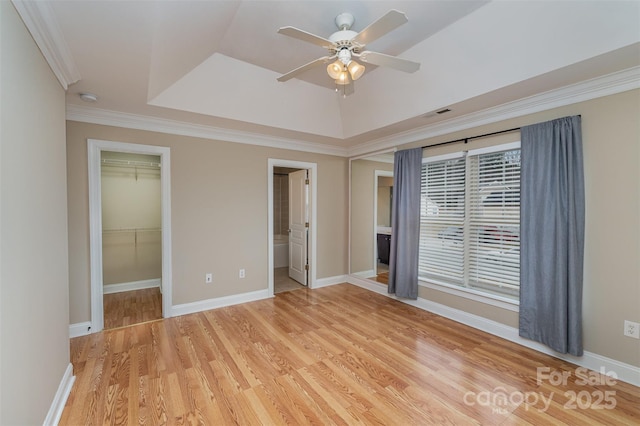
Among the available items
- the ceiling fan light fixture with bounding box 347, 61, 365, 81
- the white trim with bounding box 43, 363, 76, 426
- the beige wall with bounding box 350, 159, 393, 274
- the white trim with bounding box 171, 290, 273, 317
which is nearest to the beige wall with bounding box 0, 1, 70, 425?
the white trim with bounding box 43, 363, 76, 426

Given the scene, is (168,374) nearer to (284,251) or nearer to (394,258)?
(394,258)

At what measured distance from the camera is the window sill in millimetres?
2975

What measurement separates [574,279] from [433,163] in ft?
6.53

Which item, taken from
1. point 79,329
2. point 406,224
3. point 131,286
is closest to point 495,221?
point 406,224

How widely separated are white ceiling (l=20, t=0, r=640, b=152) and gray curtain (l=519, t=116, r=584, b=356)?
0.51m

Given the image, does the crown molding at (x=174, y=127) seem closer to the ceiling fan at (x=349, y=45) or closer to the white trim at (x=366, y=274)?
the ceiling fan at (x=349, y=45)

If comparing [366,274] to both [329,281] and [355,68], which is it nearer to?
[329,281]

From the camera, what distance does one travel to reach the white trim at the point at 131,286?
14.7ft

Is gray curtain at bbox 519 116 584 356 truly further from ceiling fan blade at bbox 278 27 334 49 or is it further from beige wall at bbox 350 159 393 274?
beige wall at bbox 350 159 393 274

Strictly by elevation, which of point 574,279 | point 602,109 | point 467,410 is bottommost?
point 467,410

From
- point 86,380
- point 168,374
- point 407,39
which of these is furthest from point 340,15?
point 86,380

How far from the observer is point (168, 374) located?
2348 millimetres

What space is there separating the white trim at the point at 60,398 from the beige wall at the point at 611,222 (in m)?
4.19

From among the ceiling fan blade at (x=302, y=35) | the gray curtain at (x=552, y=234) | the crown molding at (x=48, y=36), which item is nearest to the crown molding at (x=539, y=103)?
the gray curtain at (x=552, y=234)
